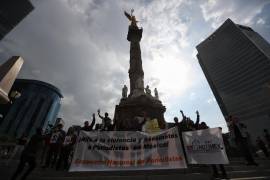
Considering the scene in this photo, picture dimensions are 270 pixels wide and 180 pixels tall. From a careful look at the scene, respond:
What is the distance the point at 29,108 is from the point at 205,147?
379 ft

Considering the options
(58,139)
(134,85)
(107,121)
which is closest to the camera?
(58,139)

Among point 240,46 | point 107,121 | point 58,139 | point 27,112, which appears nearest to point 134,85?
point 107,121

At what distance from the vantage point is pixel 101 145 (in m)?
6.26

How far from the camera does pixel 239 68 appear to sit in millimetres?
102812

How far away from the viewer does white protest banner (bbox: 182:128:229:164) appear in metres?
5.73

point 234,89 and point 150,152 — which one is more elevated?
point 234,89

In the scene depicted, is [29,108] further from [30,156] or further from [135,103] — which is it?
[30,156]

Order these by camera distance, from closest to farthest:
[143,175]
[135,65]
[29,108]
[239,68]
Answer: [143,175]
[135,65]
[29,108]
[239,68]

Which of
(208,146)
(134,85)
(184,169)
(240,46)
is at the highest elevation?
(240,46)

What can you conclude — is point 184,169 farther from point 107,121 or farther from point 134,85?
point 134,85

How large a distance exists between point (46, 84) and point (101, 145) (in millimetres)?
119412

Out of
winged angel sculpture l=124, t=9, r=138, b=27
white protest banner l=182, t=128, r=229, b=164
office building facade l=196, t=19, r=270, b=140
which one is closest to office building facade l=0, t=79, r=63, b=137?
winged angel sculpture l=124, t=9, r=138, b=27

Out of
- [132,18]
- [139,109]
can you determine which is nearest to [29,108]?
[132,18]

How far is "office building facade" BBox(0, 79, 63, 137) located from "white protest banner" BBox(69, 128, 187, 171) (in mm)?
104815
